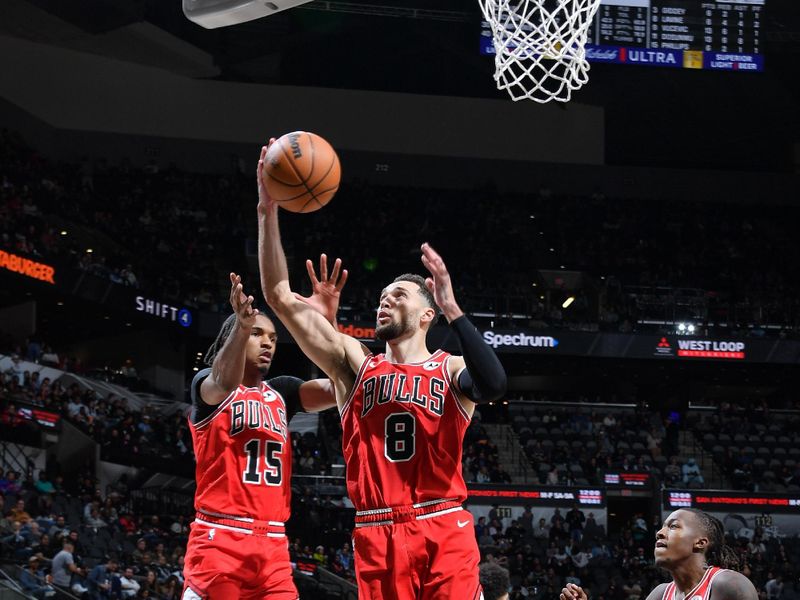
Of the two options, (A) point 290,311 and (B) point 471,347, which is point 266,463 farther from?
(B) point 471,347

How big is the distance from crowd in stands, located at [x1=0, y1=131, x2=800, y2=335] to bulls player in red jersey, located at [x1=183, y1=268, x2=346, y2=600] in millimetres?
17852

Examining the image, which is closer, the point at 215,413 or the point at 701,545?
the point at 701,545

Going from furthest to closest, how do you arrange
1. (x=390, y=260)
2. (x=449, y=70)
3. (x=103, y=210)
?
1. (x=449, y=70)
2. (x=390, y=260)
3. (x=103, y=210)

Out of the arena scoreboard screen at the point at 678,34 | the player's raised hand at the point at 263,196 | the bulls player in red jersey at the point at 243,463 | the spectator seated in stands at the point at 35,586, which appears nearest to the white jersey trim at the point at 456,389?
the bulls player in red jersey at the point at 243,463

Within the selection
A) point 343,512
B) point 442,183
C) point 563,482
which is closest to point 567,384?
point 442,183

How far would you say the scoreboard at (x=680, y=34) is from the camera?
61.2ft

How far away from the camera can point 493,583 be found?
509 centimetres

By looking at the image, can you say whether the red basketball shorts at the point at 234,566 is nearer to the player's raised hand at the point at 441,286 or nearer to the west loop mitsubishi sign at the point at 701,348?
the player's raised hand at the point at 441,286

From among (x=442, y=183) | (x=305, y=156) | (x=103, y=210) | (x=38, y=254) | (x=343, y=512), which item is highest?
(x=442, y=183)

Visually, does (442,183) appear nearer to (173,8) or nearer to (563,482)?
(173,8)

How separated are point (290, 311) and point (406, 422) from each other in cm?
68

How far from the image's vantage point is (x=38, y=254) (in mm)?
20688

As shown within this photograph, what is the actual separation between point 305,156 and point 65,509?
1157cm

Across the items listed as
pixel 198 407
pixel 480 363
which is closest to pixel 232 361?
pixel 198 407
